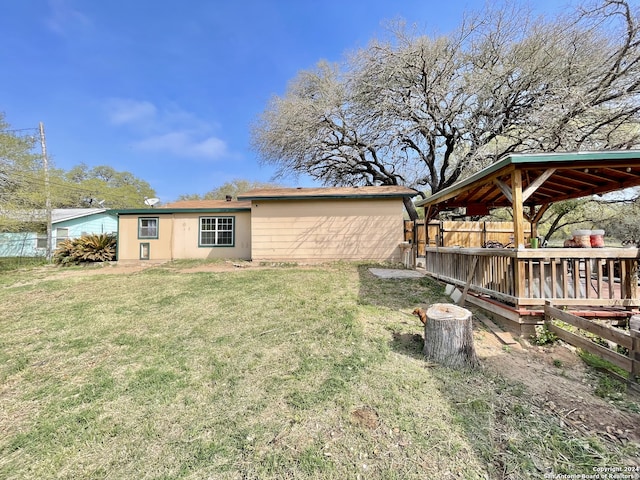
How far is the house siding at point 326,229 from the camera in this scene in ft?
34.2

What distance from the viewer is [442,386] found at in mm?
2562

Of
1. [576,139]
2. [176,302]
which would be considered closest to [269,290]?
[176,302]

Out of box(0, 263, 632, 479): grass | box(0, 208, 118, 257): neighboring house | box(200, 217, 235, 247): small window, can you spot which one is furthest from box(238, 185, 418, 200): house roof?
box(0, 208, 118, 257): neighboring house

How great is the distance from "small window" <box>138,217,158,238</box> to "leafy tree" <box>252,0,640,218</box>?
620 centimetres

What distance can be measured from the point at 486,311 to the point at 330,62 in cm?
1407

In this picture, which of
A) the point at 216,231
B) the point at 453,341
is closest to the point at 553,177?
the point at 453,341

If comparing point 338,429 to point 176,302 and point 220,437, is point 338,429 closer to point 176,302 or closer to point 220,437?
point 220,437

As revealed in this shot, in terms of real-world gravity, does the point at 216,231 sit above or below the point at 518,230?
above

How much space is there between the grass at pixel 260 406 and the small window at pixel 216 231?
23.5 feet

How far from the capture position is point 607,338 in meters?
2.96

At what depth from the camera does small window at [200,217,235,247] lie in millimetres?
11672

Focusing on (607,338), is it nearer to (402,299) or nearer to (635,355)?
(635,355)

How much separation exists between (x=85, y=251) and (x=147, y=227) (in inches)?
104

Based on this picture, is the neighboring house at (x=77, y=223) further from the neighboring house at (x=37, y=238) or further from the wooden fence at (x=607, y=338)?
the wooden fence at (x=607, y=338)
